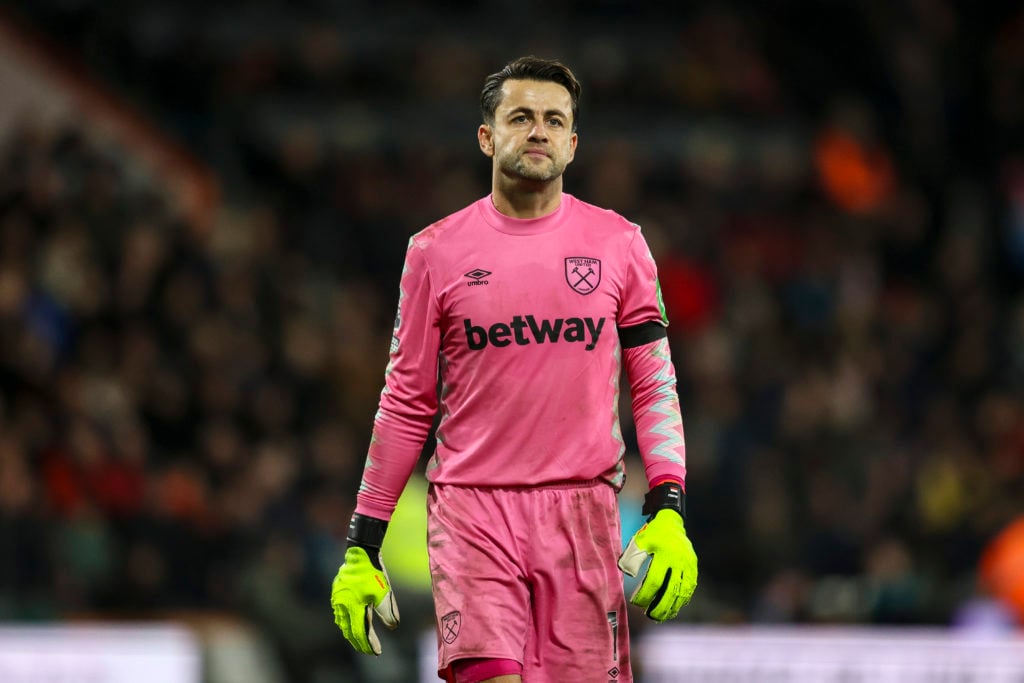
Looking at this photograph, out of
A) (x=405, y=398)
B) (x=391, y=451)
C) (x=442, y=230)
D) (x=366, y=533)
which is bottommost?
(x=366, y=533)

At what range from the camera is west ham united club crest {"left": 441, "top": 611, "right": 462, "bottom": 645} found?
13.2 ft

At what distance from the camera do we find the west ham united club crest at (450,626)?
4031 mm

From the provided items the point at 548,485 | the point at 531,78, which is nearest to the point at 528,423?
the point at 548,485

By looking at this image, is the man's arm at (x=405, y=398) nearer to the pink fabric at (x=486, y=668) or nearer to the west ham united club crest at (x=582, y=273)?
the west ham united club crest at (x=582, y=273)

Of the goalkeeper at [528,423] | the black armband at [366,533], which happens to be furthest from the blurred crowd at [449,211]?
the goalkeeper at [528,423]

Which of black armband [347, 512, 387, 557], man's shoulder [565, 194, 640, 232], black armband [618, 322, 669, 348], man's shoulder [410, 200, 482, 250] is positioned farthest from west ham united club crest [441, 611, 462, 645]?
man's shoulder [565, 194, 640, 232]

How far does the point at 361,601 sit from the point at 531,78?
1.40 metres

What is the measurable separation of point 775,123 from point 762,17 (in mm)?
1580

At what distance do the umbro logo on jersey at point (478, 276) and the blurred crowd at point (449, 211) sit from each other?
5341mm

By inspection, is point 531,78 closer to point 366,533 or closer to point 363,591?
point 366,533

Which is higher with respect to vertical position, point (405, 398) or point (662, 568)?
point (405, 398)

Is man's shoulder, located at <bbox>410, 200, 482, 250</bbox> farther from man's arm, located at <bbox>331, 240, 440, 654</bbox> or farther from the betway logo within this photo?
the betway logo

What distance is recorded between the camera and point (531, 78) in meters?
4.16

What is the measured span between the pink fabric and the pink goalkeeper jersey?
0.44 meters
